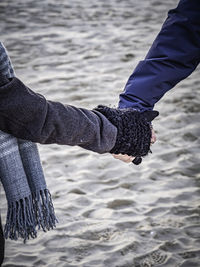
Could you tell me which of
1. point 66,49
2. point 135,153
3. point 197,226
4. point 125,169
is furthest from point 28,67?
point 135,153

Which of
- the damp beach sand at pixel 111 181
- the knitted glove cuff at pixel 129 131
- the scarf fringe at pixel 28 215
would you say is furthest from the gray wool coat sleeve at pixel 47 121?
the damp beach sand at pixel 111 181

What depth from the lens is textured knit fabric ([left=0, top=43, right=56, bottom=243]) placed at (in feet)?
6.36

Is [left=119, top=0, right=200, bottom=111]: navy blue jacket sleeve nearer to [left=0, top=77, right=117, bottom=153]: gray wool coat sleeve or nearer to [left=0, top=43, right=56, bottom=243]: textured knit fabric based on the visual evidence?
[left=0, top=77, right=117, bottom=153]: gray wool coat sleeve

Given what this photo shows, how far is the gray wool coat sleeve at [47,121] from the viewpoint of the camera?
5.72 ft

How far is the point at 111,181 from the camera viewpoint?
4.02 meters

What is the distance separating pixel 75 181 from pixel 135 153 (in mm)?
1928

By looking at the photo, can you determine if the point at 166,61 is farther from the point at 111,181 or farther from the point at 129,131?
the point at 111,181

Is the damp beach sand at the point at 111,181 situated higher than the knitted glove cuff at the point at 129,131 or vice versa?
the knitted glove cuff at the point at 129,131

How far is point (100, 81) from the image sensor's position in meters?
6.26

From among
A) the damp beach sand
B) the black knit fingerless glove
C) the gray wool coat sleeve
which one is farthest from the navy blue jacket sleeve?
the damp beach sand

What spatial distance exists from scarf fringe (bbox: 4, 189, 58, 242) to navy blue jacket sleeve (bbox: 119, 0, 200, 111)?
0.84 metres

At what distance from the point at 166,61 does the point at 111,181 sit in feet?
5.47

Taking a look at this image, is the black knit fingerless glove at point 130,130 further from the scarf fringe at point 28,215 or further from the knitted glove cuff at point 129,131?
the scarf fringe at point 28,215

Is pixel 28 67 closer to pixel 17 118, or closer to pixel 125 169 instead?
pixel 125 169
